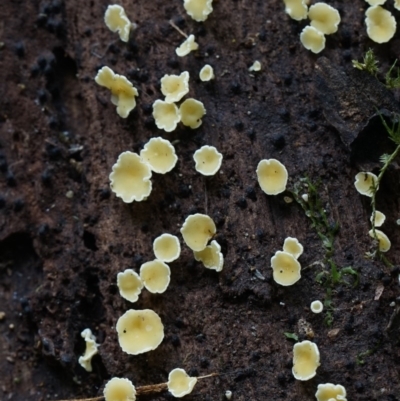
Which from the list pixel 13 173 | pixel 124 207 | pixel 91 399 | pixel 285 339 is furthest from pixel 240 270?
pixel 13 173

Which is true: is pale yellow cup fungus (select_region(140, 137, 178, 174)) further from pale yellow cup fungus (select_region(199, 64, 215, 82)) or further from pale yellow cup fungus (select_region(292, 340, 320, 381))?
Result: pale yellow cup fungus (select_region(292, 340, 320, 381))

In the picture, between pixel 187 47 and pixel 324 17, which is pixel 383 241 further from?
pixel 187 47

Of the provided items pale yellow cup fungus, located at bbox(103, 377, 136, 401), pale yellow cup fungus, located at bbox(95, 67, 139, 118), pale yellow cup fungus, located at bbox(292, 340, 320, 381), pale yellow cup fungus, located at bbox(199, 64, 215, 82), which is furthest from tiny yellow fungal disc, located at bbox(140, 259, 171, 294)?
pale yellow cup fungus, located at bbox(199, 64, 215, 82)

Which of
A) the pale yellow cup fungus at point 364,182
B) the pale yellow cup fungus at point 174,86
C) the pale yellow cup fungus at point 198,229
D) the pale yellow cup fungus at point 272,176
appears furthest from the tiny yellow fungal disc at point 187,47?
the pale yellow cup fungus at point 364,182

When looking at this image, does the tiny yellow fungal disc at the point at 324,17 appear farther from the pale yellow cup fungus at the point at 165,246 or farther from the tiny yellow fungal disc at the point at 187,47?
the pale yellow cup fungus at the point at 165,246

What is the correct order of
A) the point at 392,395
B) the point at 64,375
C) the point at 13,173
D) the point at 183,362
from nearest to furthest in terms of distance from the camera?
the point at 392,395 < the point at 183,362 < the point at 64,375 < the point at 13,173

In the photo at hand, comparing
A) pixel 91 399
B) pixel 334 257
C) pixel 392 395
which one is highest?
pixel 334 257

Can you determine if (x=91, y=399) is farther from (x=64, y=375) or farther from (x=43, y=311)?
(x=43, y=311)
